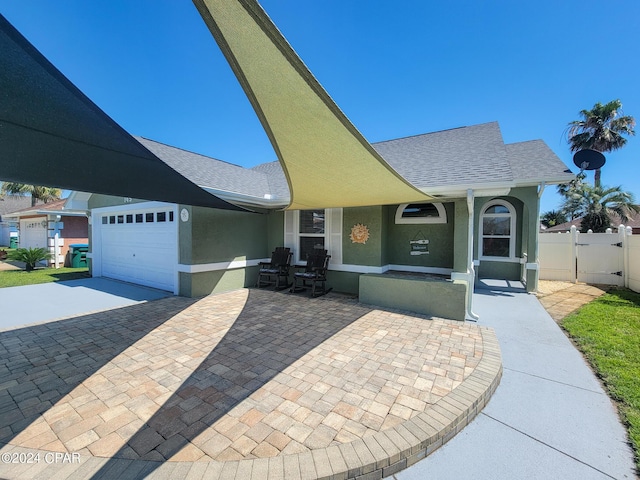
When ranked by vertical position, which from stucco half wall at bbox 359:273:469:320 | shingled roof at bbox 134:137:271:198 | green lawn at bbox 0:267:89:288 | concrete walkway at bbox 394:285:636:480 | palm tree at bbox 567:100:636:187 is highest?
palm tree at bbox 567:100:636:187

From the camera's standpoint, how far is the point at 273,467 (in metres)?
1.99

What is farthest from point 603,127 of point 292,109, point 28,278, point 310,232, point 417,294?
point 28,278

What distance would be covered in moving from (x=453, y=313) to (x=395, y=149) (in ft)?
21.1

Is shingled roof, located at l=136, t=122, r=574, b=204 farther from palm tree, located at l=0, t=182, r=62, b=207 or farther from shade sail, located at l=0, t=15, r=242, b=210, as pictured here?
palm tree, located at l=0, t=182, r=62, b=207

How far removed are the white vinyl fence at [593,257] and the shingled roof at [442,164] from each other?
3.34m

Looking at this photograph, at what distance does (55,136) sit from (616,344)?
8.53 meters

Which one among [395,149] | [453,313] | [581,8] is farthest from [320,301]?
[581,8]

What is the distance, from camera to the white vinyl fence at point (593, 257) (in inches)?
350

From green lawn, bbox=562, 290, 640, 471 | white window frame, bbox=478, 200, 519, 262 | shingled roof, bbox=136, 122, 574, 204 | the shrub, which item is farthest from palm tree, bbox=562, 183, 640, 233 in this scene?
the shrub

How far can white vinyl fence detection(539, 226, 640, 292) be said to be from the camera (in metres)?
8.89

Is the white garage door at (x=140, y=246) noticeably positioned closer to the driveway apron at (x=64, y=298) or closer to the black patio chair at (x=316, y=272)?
the driveway apron at (x=64, y=298)

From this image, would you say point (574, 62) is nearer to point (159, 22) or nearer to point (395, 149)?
point (395, 149)

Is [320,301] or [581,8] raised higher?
[581,8]

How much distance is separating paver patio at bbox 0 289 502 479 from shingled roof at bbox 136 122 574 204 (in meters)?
3.49
